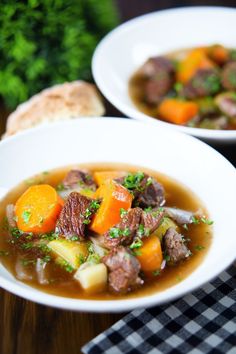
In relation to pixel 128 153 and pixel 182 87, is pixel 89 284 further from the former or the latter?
pixel 182 87

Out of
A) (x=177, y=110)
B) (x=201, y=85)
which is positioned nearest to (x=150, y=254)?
(x=177, y=110)

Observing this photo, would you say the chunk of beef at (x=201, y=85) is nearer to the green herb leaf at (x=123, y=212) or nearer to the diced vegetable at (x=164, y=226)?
the diced vegetable at (x=164, y=226)

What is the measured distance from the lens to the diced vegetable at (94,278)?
105 inches

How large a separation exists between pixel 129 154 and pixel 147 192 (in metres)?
0.60

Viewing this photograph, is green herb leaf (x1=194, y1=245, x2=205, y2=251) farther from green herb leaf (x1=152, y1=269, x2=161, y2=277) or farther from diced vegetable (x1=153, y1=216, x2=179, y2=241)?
green herb leaf (x1=152, y1=269, x2=161, y2=277)

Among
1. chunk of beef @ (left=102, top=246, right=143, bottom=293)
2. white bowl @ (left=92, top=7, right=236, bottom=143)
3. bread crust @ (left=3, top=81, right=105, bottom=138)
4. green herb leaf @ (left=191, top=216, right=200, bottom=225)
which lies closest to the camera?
chunk of beef @ (left=102, top=246, right=143, bottom=293)

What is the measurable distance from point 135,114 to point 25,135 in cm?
75

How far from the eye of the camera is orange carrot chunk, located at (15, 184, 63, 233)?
302 centimetres

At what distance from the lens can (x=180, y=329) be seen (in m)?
2.65

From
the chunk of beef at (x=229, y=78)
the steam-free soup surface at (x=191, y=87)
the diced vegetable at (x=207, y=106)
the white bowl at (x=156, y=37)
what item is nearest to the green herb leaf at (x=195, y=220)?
the steam-free soup surface at (x=191, y=87)

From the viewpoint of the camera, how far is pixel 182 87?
4.52 m

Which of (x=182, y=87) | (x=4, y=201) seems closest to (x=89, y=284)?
(x=4, y=201)

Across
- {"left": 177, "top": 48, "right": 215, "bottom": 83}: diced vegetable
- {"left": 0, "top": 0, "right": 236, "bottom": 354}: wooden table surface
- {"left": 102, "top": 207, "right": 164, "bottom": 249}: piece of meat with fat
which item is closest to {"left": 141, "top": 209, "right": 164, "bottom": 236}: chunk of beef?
{"left": 102, "top": 207, "right": 164, "bottom": 249}: piece of meat with fat

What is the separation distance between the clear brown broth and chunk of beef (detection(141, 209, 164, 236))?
21 centimetres
